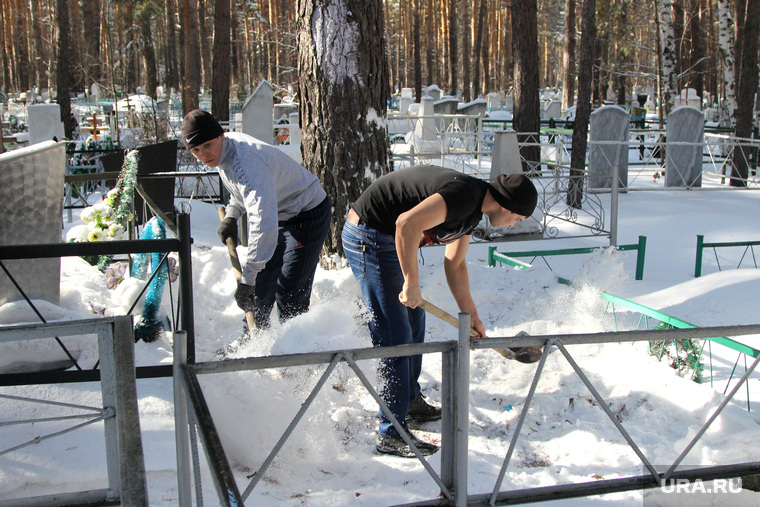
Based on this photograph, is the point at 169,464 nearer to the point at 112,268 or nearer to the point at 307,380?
the point at 307,380

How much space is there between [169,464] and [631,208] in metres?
8.70

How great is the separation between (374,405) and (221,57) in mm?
13226

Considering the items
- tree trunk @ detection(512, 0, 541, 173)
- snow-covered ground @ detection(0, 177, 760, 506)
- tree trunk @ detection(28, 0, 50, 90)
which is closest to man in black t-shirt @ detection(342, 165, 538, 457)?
snow-covered ground @ detection(0, 177, 760, 506)

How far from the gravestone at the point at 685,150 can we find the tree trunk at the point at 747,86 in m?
0.96

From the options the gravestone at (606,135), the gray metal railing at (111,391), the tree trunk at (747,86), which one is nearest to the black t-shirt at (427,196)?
the gray metal railing at (111,391)

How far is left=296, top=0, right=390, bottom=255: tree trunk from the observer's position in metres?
4.80

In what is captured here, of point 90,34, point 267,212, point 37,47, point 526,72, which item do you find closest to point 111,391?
point 267,212

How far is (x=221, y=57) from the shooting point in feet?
49.0

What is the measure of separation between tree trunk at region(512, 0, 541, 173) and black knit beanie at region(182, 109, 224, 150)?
30.7 feet

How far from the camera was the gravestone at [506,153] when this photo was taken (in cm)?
730

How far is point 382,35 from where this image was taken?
5004 mm

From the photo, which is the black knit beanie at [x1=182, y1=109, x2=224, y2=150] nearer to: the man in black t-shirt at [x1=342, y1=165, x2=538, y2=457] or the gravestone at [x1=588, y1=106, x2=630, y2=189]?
the man in black t-shirt at [x1=342, y1=165, x2=538, y2=457]

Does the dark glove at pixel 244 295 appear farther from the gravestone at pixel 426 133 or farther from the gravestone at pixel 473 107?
the gravestone at pixel 473 107

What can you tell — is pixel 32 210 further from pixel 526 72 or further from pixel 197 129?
pixel 526 72
